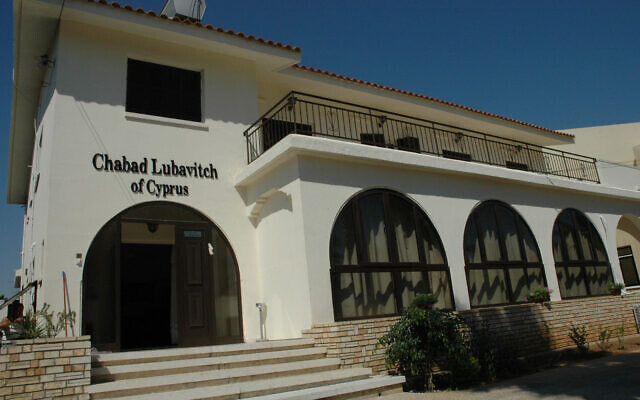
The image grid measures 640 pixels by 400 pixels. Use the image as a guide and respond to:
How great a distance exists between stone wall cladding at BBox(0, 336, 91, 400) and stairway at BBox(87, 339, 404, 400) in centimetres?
30

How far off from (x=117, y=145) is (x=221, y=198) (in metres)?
2.45

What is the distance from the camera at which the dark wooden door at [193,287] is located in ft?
33.5

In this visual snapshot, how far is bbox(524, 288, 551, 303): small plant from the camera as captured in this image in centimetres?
1282

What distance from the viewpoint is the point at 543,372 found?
32.1 ft

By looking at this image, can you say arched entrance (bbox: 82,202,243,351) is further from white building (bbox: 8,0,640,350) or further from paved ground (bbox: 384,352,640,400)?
paved ground (bbox: 384,352,640,400)

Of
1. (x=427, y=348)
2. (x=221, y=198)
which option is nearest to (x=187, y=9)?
(x=221, y=198)

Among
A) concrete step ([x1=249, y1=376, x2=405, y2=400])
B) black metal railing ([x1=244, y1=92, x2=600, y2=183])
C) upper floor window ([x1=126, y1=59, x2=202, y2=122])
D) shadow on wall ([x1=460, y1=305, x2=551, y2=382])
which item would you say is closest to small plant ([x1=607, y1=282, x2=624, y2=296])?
black metal railing ([x1=244, y1=92, x2=600, y2=183])

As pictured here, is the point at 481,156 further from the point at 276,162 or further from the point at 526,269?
the point at 276,162

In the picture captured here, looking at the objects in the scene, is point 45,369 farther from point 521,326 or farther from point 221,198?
point 521,326

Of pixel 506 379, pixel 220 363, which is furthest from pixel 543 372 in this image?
pixel 220 363

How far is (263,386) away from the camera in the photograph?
7.29 metres

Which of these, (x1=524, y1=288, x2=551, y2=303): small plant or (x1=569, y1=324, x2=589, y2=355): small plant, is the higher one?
(x1=524, y1=288, x2=551, y2=303): small plant

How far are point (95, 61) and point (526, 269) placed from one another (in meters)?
11.9

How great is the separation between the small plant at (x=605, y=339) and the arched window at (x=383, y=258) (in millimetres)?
4270
